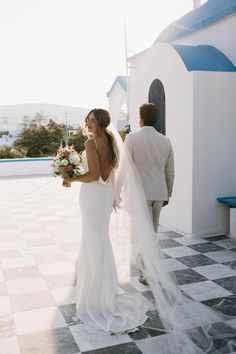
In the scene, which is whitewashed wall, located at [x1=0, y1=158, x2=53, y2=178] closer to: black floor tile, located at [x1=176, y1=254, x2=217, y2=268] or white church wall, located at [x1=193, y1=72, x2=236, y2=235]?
white church wall, located at [x1=193, y1=72, x2=236, y2=235]

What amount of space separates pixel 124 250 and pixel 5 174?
12.4 meters

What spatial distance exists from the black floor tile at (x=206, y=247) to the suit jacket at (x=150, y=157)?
1.76m

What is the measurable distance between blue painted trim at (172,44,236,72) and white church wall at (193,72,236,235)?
212 millimetres

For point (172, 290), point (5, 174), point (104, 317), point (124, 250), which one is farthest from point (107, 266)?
point (5, 174)

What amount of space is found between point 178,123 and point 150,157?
2.54 metres

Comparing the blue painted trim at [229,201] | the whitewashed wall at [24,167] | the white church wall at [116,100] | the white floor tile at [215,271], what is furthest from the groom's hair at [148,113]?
the white church wall at [116,100]

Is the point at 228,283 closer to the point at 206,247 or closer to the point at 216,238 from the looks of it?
the point at 206,247

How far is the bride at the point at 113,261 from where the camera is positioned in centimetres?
370

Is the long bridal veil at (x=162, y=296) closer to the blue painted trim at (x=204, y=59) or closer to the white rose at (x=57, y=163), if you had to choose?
the white rose at (x=57, y=163)

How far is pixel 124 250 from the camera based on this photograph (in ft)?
19.1

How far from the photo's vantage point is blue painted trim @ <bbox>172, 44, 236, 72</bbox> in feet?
22.2

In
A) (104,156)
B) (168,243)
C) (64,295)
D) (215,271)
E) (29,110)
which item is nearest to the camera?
(104,156)

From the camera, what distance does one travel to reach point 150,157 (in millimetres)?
4633

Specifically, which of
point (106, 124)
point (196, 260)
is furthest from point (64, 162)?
point (196, 260)
